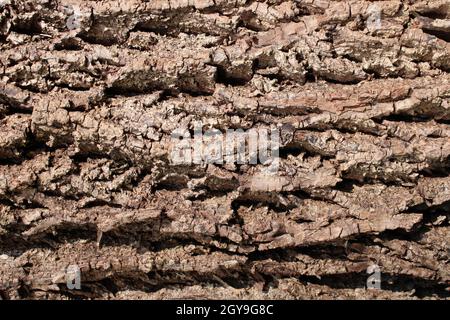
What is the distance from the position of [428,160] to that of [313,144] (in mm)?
1010

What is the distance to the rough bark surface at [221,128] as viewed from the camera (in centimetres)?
428

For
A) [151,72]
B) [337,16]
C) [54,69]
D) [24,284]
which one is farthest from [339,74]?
[24,284]

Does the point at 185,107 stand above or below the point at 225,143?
above

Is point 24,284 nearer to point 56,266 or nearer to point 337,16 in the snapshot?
point 56,266

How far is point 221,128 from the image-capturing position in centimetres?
430

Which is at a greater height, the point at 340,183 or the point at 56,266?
the point at 340,183

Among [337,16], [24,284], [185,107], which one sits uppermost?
[337,16]

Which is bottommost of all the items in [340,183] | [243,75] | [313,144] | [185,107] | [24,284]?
[24,284]

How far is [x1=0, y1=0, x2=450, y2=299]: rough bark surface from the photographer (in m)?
4.28

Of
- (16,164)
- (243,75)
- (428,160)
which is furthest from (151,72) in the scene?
(428,160)

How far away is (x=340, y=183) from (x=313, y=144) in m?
0.43

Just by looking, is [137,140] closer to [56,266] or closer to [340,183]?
[56,266]

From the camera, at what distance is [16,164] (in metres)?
4.38

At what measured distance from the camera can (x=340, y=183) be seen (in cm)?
439
